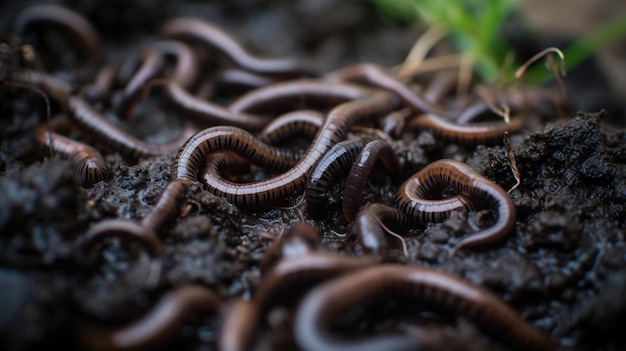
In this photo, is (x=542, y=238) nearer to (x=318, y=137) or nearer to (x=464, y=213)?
(x=464, y=213)

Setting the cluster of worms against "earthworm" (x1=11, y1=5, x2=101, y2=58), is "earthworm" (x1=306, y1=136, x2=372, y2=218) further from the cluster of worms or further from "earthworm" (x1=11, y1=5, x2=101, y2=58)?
"earthworm" (x1=11, y1=5, x2=101, y2=58)

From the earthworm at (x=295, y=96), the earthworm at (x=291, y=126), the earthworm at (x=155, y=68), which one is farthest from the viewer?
the earthworm at (x=155, y=68)

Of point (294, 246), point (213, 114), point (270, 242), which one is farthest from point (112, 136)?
point (294, 246)

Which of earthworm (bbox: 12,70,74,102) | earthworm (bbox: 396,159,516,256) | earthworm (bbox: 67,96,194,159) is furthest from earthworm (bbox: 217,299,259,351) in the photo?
earthworm (bbox: 12,70,74,102)

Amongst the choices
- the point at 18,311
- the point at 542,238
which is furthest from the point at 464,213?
the point at 18,311

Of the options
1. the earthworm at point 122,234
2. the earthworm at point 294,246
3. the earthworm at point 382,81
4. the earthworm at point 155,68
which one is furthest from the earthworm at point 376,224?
the earthworm at point 155,68

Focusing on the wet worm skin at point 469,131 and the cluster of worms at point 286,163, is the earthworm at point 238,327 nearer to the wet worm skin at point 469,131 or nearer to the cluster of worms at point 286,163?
the cluster of worms at point 286,163

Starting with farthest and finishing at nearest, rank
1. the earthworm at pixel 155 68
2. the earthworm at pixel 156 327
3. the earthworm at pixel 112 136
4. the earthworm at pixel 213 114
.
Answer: the earthworm at pixel 155 68, the earthworm at pixel 213 114, the earthworm at pixel 112 136, the earthworm at pixel 156 327
